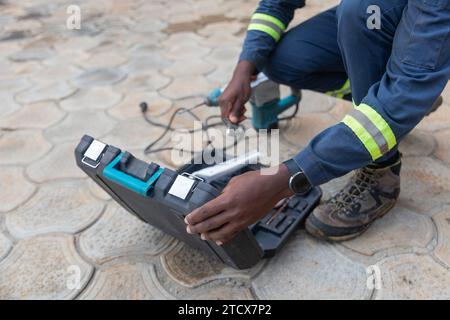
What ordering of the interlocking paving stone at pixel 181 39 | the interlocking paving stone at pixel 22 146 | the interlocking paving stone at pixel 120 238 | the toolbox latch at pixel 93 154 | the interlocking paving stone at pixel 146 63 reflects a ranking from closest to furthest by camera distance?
the toolbox latch at pixel 93 154, the interlocking paving stone at pixel 120 238, the interlocking paving stone at pixel 22 146, the interlocking paving stone at pixel 146 63, the interlocking paving stone at pixel 181 39

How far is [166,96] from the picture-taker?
6.05 feet

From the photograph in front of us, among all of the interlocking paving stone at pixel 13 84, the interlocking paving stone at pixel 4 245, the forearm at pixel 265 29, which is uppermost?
the forearm at pixel 265 29

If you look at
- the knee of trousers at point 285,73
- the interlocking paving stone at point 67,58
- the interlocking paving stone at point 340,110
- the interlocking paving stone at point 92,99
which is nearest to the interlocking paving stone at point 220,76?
the interlocking paving stone at point 92,99

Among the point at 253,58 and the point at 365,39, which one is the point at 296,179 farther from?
the point at 253,58

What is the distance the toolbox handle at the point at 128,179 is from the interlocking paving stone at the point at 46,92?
1285mm

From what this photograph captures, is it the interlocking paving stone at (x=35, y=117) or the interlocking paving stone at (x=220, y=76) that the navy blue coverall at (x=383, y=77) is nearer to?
the interlocking paving stone at (x=220, y=76)

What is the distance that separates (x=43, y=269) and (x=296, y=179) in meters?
0.74

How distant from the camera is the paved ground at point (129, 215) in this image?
962 mm

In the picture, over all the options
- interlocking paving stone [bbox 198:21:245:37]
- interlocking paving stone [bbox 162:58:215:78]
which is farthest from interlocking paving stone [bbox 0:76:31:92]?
interlocking paving stone [bbox 198:21:245:37]

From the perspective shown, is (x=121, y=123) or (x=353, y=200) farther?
(x=121, y=123)

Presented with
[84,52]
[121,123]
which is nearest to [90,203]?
[121,123]

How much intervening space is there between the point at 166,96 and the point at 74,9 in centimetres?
222

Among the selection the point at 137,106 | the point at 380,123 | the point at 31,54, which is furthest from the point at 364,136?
the point at 31,54

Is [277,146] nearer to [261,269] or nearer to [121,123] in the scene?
[261,269]
